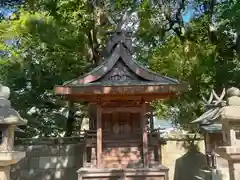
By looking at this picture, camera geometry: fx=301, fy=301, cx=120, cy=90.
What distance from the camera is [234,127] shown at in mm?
6422

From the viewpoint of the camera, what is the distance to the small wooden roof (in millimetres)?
9125

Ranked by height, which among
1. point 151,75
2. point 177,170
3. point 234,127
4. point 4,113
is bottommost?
point 177,170

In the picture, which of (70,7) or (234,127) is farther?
(70,7)

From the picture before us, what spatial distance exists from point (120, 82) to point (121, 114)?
1.24 m

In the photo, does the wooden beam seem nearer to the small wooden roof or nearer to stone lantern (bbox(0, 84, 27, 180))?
the small wooden roof

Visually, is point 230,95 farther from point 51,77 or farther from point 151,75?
point 51,77

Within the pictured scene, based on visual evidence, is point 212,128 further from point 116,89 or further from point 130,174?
point 116,89

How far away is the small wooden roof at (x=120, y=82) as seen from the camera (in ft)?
29.9

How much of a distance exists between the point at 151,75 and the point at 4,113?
4.87 metres

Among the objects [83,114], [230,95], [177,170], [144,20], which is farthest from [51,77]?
[230,95]

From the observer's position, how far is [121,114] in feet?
33.2

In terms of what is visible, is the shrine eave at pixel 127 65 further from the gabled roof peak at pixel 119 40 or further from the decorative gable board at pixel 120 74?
the gabled roof peak at pixel 119 40

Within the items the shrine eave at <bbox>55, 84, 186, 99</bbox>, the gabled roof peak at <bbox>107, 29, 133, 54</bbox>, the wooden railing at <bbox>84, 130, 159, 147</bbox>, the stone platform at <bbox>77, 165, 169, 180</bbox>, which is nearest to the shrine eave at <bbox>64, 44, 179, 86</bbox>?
the shrine eave at <bbox>55, 84, 186, 99</bbox>

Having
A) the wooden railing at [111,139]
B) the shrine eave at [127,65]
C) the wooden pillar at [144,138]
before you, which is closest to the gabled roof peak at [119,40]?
the shrine eave at [127,65]
